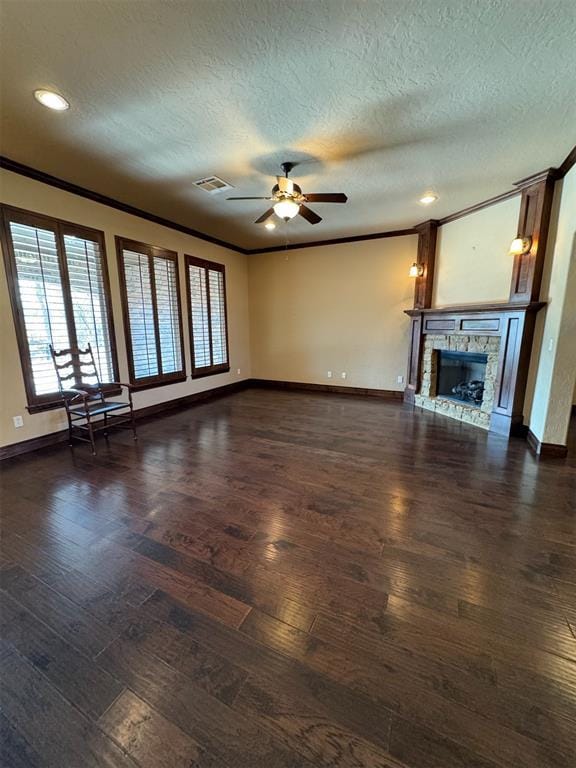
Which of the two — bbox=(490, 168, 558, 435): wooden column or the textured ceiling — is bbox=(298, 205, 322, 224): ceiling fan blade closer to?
the textured ceiling

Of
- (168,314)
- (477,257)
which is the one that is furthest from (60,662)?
(477,257)

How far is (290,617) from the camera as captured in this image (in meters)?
1.51

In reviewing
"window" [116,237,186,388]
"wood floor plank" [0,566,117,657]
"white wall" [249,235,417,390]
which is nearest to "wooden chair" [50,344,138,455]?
"window" [116,237,186,388]

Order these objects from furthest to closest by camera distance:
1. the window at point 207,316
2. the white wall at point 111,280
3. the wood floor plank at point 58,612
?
the window at point 207,316 → the white wall at point 111,280 → the wood floor plank at point 58,612

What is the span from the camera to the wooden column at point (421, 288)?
4945mm

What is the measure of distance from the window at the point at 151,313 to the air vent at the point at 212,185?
142 centimetres

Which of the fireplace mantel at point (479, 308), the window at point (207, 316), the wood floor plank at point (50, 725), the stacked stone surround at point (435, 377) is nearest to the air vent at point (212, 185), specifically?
the window at point (207, 316)

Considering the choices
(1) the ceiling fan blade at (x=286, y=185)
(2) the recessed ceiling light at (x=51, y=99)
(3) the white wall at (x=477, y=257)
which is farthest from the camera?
(3) the white wall at (x=477, y=257)

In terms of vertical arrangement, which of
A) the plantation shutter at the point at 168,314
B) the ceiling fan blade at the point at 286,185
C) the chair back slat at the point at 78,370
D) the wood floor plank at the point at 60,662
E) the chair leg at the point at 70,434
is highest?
the ceiling fan blade at the point at 286,185

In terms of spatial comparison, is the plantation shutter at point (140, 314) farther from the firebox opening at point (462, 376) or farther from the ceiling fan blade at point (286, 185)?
Answer: the firebox opening at point (462, 376)

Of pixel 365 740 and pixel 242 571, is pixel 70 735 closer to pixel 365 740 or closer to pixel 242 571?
pixel 242 571

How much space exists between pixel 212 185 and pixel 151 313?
2043 mm

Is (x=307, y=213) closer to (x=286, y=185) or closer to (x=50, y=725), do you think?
(x=286, y=185)

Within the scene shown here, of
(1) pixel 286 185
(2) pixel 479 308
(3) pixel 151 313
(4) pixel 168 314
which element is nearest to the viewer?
(1) pixel 286 185
